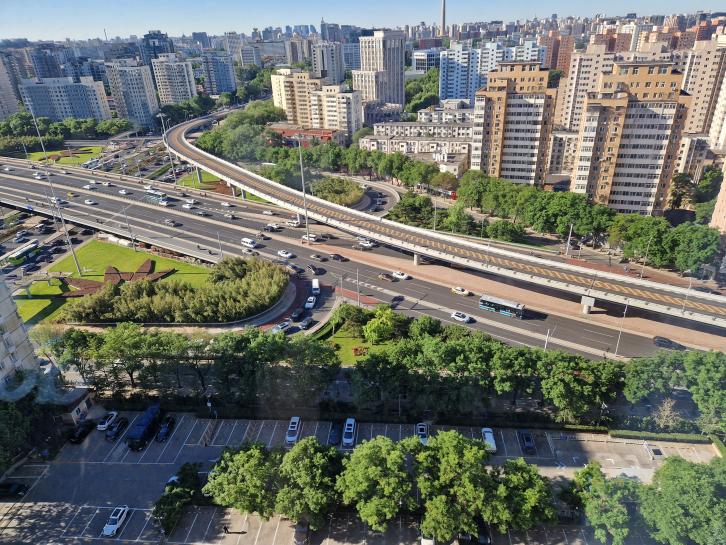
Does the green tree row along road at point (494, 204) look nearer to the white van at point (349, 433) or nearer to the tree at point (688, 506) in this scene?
the tree at point (688, 506)

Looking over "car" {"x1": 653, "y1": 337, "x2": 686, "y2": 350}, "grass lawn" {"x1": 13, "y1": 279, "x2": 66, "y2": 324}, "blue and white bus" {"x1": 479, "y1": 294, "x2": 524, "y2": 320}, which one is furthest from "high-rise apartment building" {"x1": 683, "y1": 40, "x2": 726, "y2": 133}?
"grass lawn" {"x1": 13, "y1": 279, "x2": 66, "y2": 324}

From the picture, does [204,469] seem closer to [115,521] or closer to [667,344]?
[115,521]

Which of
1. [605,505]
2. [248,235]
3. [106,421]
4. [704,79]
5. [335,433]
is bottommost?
[335,433]

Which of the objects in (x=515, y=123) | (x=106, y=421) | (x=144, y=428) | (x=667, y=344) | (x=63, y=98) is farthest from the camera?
A: (x=63, y=98)

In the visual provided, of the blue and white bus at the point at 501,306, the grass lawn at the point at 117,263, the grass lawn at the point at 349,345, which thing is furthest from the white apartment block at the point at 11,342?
the blue and white bus at the point at 501,306

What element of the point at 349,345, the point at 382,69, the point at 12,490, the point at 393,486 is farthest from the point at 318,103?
the point at 393,486

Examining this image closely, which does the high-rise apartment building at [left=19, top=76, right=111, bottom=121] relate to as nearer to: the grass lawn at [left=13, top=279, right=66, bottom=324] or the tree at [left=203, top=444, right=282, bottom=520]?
the grass lawn at [left=13, top=279, right=66, bottom=324]

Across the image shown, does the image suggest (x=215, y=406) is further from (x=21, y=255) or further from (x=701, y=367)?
(x=21, y=255)
